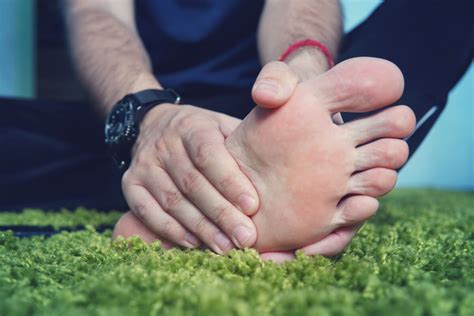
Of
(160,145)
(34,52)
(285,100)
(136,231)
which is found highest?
(285,100)

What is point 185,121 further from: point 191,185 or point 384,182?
point 384,182

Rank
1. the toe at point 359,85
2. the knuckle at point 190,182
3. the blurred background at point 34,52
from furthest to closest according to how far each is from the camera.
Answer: the blurred background at point 34,52
the knuckle at point 190,182
the toe at point 359,85

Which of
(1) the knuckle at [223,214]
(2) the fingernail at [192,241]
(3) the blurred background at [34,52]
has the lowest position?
(3) the blurred background at [34,52]

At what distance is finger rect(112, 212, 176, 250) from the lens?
688mm

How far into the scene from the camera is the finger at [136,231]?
2.26 feet

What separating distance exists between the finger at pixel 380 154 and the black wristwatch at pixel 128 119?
14.3 inches

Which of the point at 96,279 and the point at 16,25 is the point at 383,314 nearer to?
the point at 96,279

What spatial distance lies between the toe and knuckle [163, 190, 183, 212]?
24cm

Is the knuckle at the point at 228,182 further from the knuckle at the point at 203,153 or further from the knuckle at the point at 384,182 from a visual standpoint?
the knuckle at the point at 384,182

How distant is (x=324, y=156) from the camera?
0.56m

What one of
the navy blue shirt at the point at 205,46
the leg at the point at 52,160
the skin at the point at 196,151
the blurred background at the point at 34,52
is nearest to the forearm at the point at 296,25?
the skin at the point at 196,151

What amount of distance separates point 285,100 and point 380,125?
115 millimetres

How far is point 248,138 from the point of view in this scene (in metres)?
0.59

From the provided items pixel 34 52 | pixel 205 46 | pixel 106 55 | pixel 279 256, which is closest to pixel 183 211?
pixel 279 256
